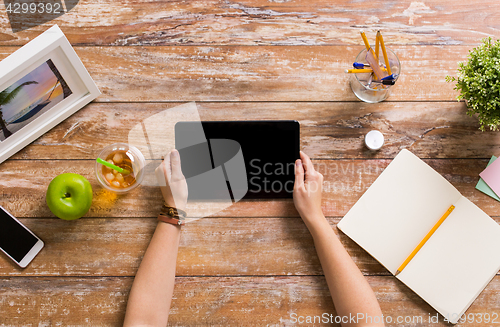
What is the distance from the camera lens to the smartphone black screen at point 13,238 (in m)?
1.03

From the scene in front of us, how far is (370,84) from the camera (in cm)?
105

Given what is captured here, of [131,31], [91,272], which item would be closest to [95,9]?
A: [131,31]

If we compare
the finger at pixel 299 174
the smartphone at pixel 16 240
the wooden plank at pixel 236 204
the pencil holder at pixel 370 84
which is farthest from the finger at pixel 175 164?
the pencil holder at pixel 370 84

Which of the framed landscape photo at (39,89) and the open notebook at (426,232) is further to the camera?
the open notebook at (426,232)

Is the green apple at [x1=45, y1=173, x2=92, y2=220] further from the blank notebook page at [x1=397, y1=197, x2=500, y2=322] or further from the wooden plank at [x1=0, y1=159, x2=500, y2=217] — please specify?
the blank notebook page at [x1=397, y1=197, x2=500, y2=322]

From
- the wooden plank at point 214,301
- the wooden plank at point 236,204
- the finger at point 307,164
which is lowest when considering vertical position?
the wooden plank at point 214,301

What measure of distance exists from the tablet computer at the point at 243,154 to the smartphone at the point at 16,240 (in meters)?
0.56

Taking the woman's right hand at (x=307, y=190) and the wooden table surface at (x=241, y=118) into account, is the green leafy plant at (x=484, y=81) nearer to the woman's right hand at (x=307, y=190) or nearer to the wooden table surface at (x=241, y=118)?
the wooden table surface at (x=241, y=118)

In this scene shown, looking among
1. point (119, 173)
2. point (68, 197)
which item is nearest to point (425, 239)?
point (119, 173)

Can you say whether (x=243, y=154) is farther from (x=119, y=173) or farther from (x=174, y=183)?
(x=119, y=173)

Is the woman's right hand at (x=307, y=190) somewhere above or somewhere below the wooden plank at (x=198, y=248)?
above

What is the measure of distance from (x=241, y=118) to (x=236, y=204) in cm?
30

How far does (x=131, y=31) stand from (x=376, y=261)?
1170mm

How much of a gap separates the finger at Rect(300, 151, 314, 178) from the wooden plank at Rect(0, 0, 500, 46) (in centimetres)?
41
